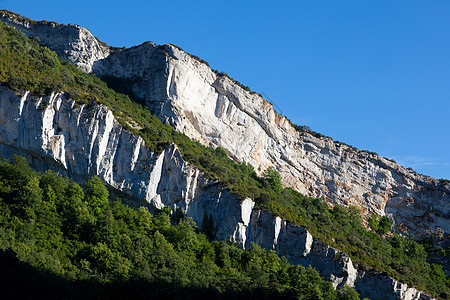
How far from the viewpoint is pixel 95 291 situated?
37625 millimetres

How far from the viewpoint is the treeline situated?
39.4 meters

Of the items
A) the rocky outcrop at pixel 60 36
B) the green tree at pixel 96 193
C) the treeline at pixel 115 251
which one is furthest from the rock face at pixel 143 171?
the rocky outcrop at pixel 60 36

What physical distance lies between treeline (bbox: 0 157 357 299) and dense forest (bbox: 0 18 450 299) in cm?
88

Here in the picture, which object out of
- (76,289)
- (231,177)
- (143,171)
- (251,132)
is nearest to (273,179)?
(251,132)

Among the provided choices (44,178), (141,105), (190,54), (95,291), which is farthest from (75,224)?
(190,54)

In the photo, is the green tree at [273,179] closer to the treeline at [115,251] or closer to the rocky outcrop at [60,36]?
the treeline at [115,251]

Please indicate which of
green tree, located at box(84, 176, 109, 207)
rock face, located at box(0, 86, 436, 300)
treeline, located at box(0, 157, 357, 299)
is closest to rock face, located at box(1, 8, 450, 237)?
rock face, located at box(0, 86, 436, 300)

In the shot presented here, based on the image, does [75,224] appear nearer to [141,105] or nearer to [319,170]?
[141,105]

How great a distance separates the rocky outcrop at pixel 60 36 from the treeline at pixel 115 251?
26.0 metres

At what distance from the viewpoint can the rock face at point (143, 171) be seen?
50.8 meters

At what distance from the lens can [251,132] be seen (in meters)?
76.5

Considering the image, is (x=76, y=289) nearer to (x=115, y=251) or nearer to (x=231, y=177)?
(x=115, y=251)

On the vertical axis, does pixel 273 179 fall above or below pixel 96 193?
above

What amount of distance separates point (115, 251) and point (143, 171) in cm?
1083
